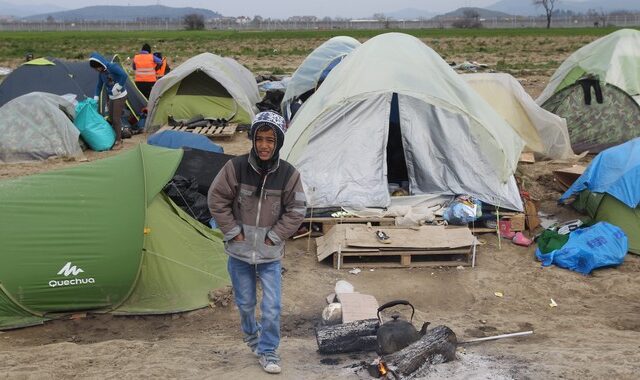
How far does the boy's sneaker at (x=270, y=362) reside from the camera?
16.7 feet

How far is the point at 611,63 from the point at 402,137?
590 centimetres

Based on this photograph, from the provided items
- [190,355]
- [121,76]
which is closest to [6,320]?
[190,355]

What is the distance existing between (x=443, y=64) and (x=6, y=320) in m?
6.49

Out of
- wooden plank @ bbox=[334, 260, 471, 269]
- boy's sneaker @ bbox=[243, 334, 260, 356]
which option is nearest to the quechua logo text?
boy's sneaker @ bbox=[243, 334, 260, 356]

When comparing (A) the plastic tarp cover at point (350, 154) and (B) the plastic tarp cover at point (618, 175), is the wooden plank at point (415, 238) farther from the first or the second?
(B) the plastic tarp cover at point (618, 175)

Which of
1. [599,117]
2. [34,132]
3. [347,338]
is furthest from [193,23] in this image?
[347,338]

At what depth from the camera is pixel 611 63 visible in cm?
1357

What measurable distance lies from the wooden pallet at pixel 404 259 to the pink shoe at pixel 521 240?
0.85 meters

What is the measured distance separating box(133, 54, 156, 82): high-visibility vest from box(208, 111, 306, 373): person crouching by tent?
13.0 meters

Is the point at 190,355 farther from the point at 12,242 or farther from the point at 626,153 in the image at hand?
the point at 626,153

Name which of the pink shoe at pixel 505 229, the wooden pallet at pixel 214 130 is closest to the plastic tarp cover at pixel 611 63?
the pink shoe at pixel 505 229

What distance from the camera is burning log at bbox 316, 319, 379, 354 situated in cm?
559

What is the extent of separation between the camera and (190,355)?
571cm

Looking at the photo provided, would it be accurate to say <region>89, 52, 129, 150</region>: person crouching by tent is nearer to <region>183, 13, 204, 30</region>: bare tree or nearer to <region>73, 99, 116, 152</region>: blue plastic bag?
<region>73, 99, 116, 152</region>: blue plastic bag
